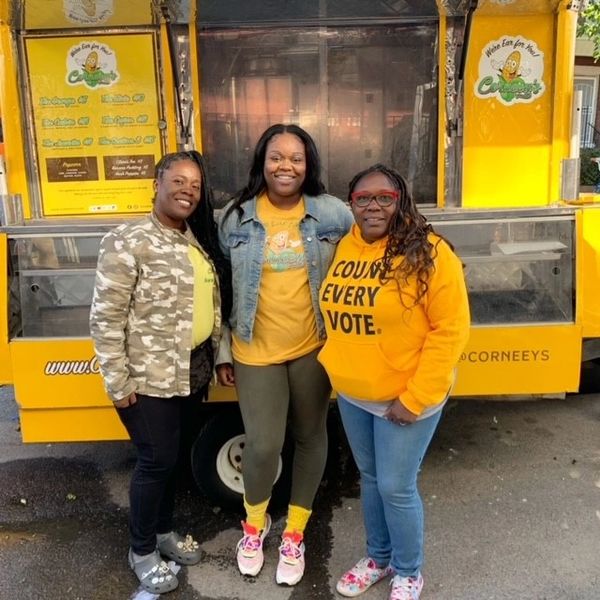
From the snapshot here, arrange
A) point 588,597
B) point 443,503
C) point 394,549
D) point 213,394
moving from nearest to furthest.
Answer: point 394,549 < point 588,597 < point 213,394 < point 443,503

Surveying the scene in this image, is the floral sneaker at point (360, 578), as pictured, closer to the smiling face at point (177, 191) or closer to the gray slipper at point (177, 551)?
the gray slipper at point (177, 551)

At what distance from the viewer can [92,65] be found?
331 centimetres

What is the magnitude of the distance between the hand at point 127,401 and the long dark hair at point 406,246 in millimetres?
1070

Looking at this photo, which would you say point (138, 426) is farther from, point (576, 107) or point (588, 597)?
point (576, 107)

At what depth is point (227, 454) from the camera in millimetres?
3371

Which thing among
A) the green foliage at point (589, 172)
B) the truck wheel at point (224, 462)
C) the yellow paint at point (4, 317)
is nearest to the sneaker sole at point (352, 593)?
the truck wheel at point (224, 462)

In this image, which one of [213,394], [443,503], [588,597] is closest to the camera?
[588,597]

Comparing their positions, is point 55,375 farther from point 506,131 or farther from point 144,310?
point 506,131

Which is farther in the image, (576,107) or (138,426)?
(576,107)

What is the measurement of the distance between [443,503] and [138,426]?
1834mm

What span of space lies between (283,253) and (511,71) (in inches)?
65.9

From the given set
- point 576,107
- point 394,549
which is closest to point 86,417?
point 394,549

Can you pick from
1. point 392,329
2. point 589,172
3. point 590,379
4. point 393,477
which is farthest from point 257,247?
point 589,172

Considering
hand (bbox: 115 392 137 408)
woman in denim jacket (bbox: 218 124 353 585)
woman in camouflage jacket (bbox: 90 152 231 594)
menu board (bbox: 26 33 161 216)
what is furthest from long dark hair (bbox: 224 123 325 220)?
menu board (bbox: 26 33 161 216)
